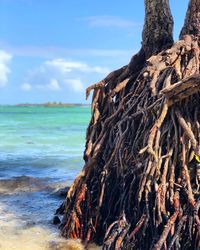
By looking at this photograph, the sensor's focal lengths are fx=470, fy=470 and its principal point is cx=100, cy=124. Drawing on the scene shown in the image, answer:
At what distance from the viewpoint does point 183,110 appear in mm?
5395

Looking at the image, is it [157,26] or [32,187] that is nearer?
[157,26]

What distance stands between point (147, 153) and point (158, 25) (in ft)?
6.50

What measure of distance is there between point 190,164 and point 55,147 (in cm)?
1193

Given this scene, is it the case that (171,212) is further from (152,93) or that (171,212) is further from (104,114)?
(104,114)

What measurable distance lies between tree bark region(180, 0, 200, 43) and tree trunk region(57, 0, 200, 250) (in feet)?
0.07

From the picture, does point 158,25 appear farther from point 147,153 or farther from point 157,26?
point 147,153

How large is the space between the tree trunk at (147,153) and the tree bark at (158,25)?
0.01 m

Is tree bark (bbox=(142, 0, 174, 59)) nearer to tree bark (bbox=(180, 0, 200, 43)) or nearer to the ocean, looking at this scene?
tree bark (bbox=(180, 0, 200, 43))

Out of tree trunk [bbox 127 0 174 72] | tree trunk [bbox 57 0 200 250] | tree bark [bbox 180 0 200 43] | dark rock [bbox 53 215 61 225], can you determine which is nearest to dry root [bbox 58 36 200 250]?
tree trunk [bbox 57 0 200 250]

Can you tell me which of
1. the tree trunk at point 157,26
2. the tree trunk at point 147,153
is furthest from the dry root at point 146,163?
the tree trunk at point 157,26

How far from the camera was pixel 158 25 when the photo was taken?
631 centimetres

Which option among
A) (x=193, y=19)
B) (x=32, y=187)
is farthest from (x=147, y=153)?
(x=32, y=187)

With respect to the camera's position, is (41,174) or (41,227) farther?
(41,174)

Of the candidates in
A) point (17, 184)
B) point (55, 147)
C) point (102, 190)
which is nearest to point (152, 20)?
point (102, 190)
